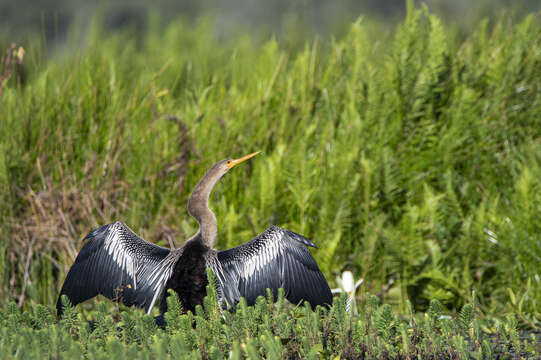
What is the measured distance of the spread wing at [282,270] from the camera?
10.1 ft

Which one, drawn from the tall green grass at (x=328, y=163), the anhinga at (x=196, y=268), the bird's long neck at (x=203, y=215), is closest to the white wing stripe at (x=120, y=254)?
the anhinga at (x=196, y=268)

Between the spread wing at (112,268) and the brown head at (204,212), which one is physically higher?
the brown head at (204,212)

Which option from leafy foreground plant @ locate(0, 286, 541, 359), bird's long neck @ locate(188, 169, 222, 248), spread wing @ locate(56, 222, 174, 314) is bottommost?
leafy foreground plant @ locate(0, 286, 541, 359)

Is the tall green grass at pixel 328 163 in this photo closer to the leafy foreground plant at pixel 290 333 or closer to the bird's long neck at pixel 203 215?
the bird's long neck at pixel 203 215

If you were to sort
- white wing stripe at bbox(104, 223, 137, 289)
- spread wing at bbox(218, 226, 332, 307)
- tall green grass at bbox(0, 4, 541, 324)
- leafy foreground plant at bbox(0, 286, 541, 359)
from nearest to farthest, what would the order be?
leafy foreground plant at bbox(0, 286, 541, 359) → spread wing at bbox(218, 226, 332, 307) → white wing stripe at bbox(104, 223, 137, 289) → tall green grass at bbox(0, 4, 541, 324)

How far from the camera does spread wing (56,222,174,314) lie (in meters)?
3.17

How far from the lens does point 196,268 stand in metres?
3.07

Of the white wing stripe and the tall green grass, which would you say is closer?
the white wing stripe

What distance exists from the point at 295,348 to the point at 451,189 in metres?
2.11

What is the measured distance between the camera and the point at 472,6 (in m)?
6.18

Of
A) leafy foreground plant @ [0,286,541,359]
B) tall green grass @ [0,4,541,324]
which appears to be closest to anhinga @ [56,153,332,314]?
leafy foreground plant @ [0,286,541,359]

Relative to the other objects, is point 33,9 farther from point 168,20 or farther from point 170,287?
point 170,287

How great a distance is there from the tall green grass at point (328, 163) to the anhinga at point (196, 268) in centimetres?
75

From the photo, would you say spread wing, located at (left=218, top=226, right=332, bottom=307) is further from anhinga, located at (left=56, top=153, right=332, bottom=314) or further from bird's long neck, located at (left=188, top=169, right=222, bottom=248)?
bird's long neck, located at (left=188, top=169, right=222, bottom=248)
